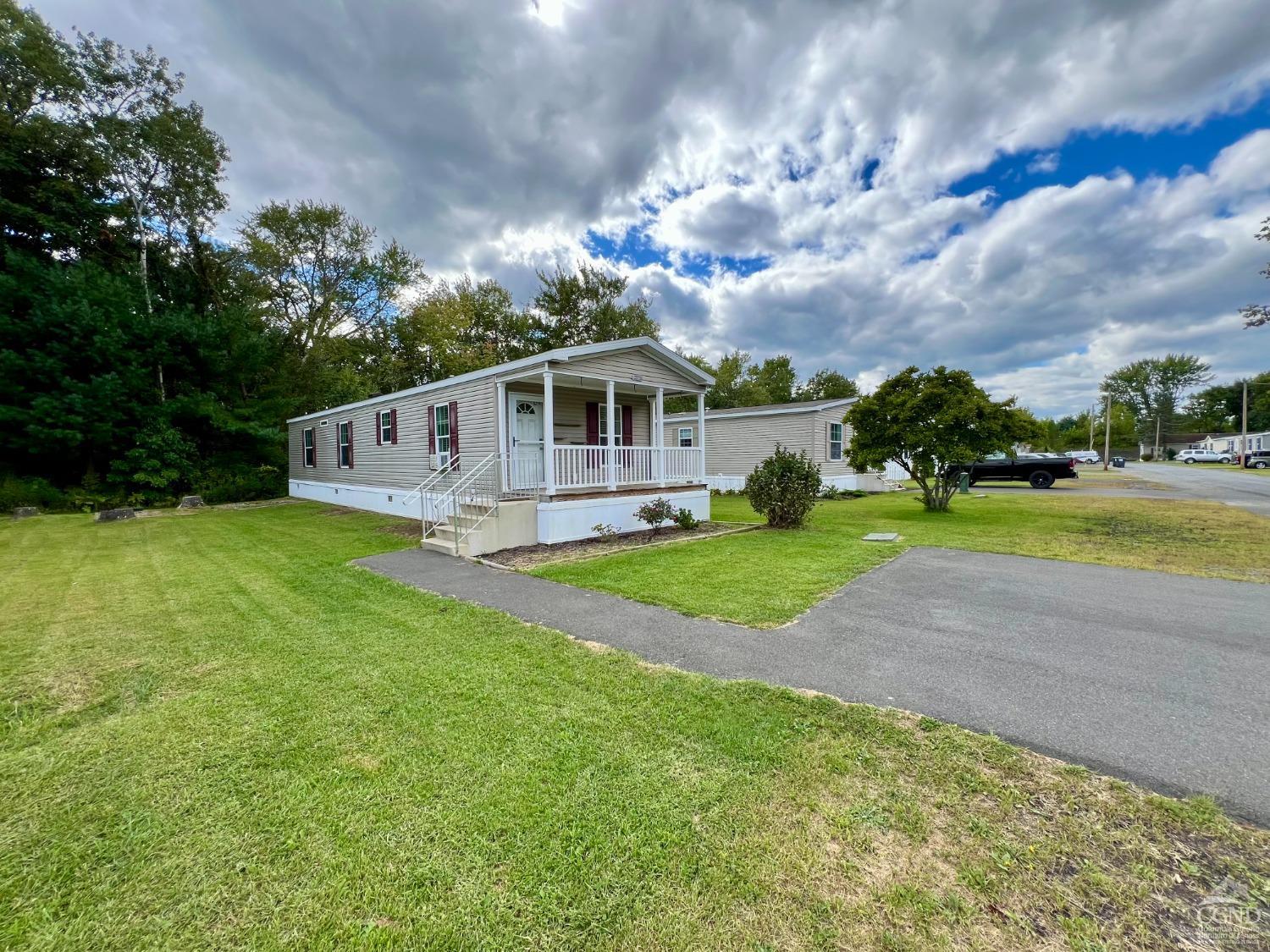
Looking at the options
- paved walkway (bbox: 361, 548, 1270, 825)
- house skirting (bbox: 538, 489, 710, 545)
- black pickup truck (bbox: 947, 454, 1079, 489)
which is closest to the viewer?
paved walkway (bbox: 361, 548, 1270, 825)

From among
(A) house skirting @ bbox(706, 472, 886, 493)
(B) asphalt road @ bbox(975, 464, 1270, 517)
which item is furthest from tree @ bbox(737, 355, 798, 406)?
(A) house skirting @ bbox(706, 472, 886, 493)

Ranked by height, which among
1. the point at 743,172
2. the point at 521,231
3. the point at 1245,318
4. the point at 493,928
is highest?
the point at 521,231

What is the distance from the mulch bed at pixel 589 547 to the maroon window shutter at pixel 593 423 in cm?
317

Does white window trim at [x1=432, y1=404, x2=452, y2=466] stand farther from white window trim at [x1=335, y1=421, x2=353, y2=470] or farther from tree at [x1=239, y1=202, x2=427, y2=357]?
tree at [x1=239, y1=202, x2=427, y2=357]

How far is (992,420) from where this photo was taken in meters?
11.7

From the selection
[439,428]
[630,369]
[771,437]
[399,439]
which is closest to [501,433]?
[439,428]

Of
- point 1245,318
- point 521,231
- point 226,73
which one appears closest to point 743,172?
point 521,231

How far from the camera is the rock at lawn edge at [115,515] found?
12406 millimetres

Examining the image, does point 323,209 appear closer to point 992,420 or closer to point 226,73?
point 226,73

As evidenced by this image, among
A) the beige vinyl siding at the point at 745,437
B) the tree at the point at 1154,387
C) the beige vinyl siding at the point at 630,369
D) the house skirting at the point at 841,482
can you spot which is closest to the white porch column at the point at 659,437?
the beige vinyl siding at the point at 630,369

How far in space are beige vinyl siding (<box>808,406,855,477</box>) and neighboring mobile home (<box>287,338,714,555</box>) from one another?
7547 mm

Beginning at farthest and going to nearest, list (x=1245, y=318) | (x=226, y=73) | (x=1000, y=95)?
(x=1245, y=318) → (x=226, y=73) → (x=1000, y=95)

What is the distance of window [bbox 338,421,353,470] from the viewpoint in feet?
51.4

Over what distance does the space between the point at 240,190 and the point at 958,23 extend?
26.5 meters
